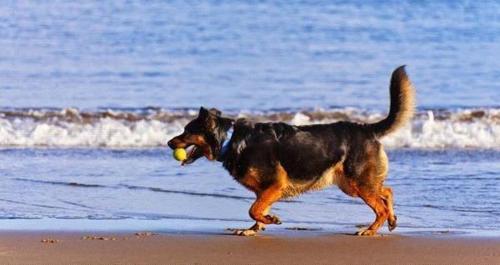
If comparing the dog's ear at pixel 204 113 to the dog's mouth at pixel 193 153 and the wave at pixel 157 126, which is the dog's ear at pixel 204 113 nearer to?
the dog's mouth at pixel 193 153

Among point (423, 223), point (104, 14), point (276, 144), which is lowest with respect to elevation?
Answer: point (423, 223)

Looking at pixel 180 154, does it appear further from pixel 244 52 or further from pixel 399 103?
pixel 244 52

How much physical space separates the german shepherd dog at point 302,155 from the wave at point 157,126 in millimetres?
3726

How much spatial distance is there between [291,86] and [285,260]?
12.2 metres

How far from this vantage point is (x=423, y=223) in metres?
7.83

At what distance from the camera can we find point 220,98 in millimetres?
17281

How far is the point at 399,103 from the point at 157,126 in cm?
648

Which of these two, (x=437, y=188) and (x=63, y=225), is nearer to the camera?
(x=63, y=225)

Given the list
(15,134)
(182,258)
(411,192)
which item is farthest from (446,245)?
(15,134)

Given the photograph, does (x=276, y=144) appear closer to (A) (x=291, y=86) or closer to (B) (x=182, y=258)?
(B) (x=182, y=258)

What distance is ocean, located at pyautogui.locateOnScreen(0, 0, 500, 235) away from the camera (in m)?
8.46

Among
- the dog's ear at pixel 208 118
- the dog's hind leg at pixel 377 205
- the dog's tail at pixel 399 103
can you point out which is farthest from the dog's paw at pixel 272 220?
the dog's tail at pixel 399 103

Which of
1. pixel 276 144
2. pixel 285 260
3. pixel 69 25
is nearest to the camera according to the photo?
pixel 285 260

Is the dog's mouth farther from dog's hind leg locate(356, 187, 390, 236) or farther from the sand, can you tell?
dog's hind leg locate(356, 187, 390, 236)
